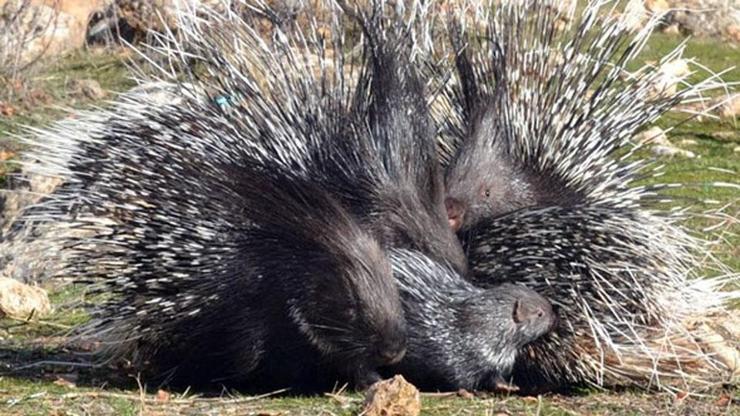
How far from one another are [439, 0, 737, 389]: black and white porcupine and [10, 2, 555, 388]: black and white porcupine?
0.16m

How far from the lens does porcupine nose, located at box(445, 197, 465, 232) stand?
4.48 metres

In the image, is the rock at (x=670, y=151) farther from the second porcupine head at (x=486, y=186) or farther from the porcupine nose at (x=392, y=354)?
the porcupine nose at (x=392, y=354)

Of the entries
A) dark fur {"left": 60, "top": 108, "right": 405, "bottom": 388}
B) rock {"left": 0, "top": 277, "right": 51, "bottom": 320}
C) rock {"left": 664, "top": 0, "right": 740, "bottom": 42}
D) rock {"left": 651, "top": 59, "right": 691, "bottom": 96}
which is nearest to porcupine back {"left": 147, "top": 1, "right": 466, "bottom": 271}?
dark fur {"left": 60, "top": 108, "right": 405, "bottom": 388}

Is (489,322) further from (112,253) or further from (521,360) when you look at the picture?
(112,253)

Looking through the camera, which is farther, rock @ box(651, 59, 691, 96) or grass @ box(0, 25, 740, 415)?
rock @ box(651, 59, 691, 96)

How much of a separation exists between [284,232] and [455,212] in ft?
2.40

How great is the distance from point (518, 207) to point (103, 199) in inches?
50.6

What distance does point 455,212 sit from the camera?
4.48m

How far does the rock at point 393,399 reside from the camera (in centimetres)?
366

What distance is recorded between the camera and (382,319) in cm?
389

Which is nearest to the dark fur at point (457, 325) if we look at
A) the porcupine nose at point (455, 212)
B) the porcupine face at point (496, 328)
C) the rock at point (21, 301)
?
the porcupine face at point (496, 328)

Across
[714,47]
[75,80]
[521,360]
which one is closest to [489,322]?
[521,360]

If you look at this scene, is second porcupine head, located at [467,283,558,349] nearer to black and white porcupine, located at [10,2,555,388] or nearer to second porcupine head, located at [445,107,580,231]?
black and white porcupine, located at [10,2,555,388]

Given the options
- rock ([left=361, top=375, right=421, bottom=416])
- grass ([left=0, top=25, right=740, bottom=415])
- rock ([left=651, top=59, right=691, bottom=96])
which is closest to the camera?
rock ([left=361, top=375, right=421, bottom=416])
